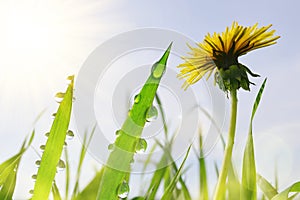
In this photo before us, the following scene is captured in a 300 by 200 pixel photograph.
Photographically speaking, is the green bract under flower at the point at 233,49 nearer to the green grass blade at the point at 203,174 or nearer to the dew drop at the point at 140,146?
the green grass blade at the point at 203,174

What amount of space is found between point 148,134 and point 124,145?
47cm

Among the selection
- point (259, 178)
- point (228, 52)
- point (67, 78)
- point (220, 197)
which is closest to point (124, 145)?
point (67, 78)

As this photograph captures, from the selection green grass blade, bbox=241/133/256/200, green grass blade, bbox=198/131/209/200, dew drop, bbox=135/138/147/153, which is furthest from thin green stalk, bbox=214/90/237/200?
dew drop, bbox=135/138/147/153

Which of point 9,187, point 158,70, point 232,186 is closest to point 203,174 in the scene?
point 232,186

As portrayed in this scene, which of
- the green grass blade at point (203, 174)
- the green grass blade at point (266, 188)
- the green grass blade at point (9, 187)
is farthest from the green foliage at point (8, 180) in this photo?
the green grass blade at point (266, 188)

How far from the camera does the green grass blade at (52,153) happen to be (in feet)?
1.65

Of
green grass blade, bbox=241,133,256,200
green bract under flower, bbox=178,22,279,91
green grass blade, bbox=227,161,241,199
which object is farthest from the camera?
green bract under flower, bbox=178,22,279,91

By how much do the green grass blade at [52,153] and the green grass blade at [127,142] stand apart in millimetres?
86

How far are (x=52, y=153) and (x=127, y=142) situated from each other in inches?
4.8

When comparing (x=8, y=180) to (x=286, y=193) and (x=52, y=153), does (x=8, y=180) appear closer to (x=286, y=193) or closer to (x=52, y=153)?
(x=52, y=153)

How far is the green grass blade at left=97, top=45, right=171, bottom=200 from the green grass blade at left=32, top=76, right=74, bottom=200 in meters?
0.09

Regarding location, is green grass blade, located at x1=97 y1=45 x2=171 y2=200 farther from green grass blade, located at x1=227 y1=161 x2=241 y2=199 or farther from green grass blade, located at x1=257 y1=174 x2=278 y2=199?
green grass blade, located at x1=257 y1=174 x2=278 y2=199

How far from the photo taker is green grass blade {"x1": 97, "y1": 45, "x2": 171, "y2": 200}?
0.43m

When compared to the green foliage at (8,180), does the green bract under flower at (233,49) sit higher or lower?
higher
